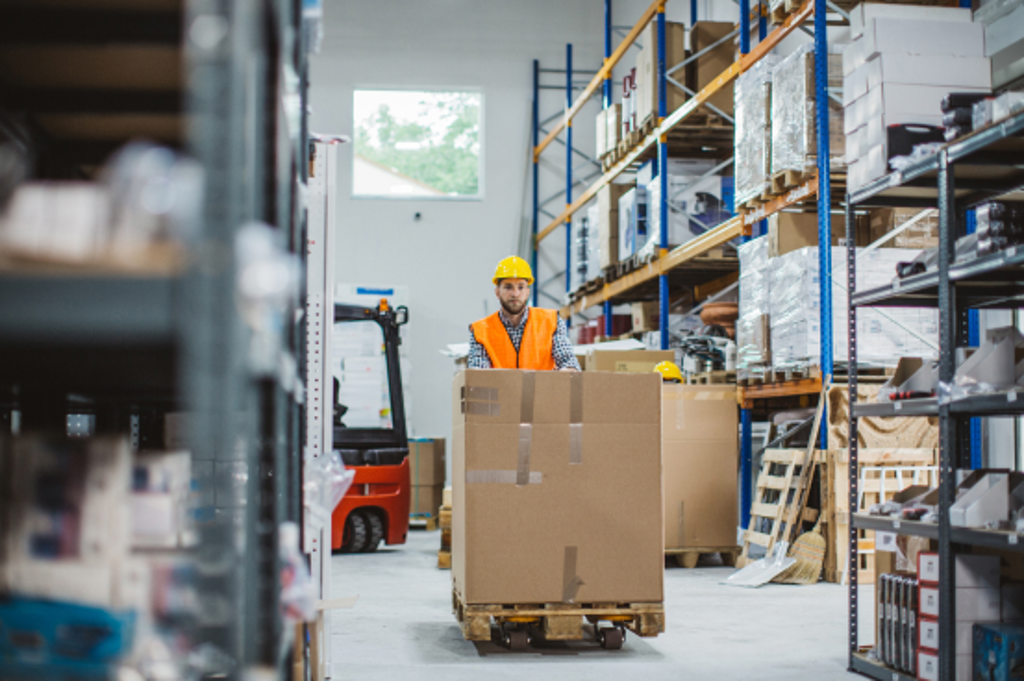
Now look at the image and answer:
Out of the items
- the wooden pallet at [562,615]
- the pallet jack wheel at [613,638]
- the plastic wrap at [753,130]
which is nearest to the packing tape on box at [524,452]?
the wooden pallet at [562,615]

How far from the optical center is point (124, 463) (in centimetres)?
137

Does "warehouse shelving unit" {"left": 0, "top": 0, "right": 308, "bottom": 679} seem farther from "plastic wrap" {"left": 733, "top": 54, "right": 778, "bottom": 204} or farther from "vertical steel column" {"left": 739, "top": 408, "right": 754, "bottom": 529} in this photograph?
"vertical steel column" {"left": 739, "top": 408, "right": 754, "bottom": 529}

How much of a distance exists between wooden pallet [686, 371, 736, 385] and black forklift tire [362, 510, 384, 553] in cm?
318

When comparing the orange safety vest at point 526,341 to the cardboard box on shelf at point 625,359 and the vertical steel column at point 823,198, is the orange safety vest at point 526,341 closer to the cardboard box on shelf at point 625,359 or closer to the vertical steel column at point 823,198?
the vertical steel column at point 823,198

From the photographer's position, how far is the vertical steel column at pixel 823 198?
23.2 feet

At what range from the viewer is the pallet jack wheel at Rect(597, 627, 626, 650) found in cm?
484

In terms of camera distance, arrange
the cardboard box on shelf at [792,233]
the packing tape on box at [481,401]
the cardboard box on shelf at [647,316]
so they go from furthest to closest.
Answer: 1. the cardboard box on shelf at [647,316]
2. the cardboard box on shelf at [792,233]
3. the packing tape on box at [481,401]

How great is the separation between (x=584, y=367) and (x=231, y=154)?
8.52 meters

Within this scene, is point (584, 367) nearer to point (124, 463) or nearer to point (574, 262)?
point (574, 262)

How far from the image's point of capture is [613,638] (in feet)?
15.9

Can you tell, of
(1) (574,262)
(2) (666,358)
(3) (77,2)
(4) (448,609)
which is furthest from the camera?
(1) (574,262)

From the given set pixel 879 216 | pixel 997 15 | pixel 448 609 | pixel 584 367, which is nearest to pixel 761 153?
pixel 879 216

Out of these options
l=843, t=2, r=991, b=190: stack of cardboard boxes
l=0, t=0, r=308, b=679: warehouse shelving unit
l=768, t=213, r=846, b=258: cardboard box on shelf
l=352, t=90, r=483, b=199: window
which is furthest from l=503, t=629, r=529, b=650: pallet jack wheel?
l=352, t=90, r=483, b=199: window

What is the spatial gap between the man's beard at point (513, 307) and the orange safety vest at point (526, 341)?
7 centimetres
